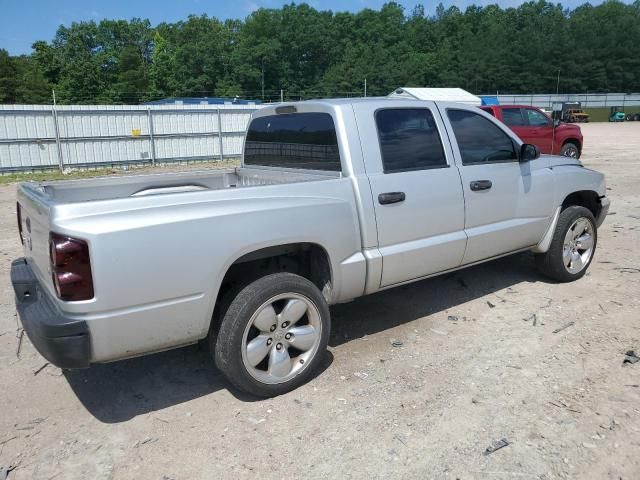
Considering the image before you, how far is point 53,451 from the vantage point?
2838 millimetres

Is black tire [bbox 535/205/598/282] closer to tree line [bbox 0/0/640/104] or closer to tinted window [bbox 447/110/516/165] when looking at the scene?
tinted window [bbox 447/110/516/165]

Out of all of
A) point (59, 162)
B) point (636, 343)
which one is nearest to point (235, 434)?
point (636, 343)

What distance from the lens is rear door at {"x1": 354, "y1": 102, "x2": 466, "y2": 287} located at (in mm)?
3713

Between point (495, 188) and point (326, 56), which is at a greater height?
point (326, 56)

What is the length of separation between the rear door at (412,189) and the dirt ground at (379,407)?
68 centimetres

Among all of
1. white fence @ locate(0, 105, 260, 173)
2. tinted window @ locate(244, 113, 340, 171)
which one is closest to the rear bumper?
tinted window @ locate(244, 113, 340, 171)

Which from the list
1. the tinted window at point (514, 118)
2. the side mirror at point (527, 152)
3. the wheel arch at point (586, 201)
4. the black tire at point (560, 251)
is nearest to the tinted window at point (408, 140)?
the side mirror at point (527, 152)

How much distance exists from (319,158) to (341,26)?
117739 millimetres

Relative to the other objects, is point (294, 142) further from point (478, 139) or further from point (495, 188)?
point (495, 188)

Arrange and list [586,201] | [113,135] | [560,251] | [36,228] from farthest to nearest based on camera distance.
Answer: [113,135] < [586,201] < [560,251] < [36,228]

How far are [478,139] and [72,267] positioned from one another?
3357 millimetres

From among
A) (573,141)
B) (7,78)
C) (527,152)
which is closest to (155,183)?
(527,152)

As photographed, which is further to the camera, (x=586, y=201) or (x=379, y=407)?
(x=586, y=201)

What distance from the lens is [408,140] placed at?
13.1 feet
